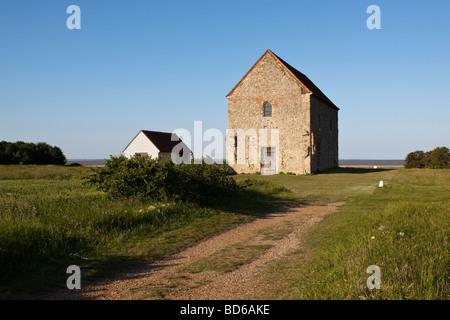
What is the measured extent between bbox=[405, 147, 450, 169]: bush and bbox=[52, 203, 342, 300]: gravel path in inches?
1506

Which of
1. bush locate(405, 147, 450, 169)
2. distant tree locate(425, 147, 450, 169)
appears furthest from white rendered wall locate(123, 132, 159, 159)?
distant tree locate(425, 147, 450, 169)

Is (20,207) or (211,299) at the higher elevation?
(20,207)

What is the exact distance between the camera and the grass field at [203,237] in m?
5.06

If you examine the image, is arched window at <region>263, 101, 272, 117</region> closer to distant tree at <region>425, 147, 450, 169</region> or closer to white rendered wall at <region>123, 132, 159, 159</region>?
white rendered wall at <region>123, 132, 159, 159</region>

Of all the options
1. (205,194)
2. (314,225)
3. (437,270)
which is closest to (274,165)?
(205,194)

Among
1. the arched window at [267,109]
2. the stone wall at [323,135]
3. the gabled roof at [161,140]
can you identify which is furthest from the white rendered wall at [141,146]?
the stone wall at [323,135]

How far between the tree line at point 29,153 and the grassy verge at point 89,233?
39956 mm

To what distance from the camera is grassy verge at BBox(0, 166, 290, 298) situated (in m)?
6.07

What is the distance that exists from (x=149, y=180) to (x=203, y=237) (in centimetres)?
416

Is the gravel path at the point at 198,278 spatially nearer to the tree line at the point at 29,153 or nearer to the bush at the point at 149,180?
the bush at the point at 149,180
